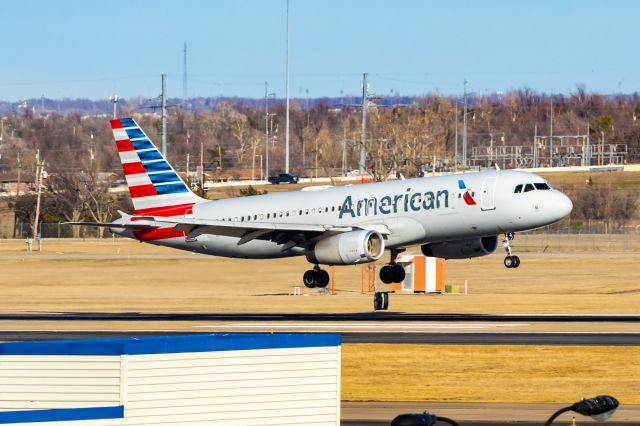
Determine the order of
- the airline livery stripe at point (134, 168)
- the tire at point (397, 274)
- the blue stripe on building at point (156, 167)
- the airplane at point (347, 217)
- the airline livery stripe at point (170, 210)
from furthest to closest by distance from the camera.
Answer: the airline livery stripe at point (134, 168), the blue stripe on building at point (156, 167), the airline livery stripe at point (170, 210), the tire at point (397, 274), the airplane at point (347, 217)

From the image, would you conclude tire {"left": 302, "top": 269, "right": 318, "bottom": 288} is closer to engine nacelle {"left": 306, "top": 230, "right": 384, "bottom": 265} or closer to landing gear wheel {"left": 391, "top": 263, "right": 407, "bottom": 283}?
engine nacelle {"left": 306, "top": 230, "right": 384, "bottom": 265}

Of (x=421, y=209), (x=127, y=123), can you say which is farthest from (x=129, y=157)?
(x=421, y=209)

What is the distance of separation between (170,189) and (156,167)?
72.2 inches

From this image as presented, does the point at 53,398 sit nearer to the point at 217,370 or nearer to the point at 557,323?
the point at 217,370

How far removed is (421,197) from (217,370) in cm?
3708

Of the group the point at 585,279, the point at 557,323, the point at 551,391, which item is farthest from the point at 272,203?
the point at 585,279

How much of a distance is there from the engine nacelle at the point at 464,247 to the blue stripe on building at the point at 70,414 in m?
42.2

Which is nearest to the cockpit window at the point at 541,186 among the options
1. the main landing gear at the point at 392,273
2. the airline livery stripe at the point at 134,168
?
the main landing gear at the point at 392,273

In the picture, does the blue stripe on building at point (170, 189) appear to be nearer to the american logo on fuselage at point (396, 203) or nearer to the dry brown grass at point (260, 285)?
the dry brown grass at point (260, 285)

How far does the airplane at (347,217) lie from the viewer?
6156 cm

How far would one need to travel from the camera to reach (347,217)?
65938 mm

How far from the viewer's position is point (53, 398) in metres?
25.3

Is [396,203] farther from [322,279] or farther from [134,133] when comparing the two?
[134,133]

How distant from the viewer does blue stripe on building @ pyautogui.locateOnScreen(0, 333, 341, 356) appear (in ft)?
82.1
